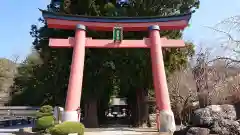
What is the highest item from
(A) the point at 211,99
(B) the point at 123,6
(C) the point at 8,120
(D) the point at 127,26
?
(B) the point at 123,6

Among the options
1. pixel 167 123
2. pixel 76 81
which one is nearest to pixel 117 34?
pixel 76 81

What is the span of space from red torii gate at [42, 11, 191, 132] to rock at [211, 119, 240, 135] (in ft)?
20.6

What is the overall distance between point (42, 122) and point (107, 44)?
6.13m

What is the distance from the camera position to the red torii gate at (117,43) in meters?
15.7

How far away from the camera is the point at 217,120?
9.22 m

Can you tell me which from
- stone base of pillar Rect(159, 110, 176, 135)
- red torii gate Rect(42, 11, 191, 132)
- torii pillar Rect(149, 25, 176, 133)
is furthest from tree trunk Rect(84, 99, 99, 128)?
stone base of pillar Rect(159, 110, 176, 135)

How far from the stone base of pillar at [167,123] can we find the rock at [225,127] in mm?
6267

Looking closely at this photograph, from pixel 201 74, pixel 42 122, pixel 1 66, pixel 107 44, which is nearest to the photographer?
pixel 42 122

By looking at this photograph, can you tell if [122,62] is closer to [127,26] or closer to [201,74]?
[127,26]

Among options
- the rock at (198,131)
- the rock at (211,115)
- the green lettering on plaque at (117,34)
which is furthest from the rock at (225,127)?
the green lettering on plaque at (117,34)

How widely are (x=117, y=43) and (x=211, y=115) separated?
30.5 feet

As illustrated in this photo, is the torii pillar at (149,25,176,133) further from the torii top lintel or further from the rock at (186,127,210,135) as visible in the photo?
the rock at (186,127,210,135)

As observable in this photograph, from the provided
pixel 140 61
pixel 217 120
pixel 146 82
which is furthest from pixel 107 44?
pixel 217 120

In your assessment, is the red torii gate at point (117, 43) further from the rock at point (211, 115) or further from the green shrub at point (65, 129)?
the rock at point (211, 115)
